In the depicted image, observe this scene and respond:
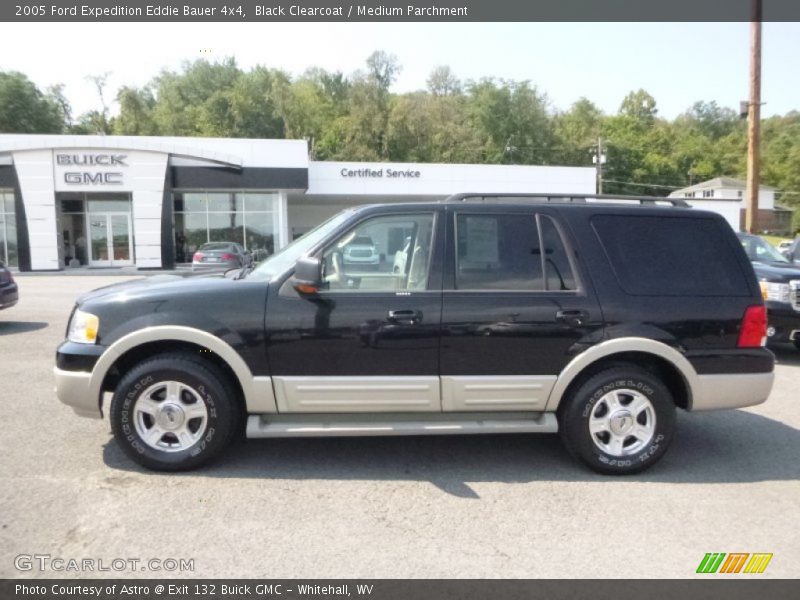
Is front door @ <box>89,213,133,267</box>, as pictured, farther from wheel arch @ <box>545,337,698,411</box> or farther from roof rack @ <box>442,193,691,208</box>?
wheel arch @ <box>545,337,698,411</box>

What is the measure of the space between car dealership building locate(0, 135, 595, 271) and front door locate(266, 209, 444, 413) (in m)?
22.7

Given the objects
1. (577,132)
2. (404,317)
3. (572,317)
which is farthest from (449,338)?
(577,132)

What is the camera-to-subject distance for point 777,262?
30.0 ft

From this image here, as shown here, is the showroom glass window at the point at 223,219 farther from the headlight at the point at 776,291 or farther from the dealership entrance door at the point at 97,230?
the headlight at the point at 776,291

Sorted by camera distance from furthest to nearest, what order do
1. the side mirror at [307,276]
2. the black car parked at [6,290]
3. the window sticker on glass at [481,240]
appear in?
the black car parked at [6,290] < the window sticker on glass at [481,240] < the side mirror at [307,276]

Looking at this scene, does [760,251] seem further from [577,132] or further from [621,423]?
[577,132]

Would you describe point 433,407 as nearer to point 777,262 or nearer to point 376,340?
point 376,340

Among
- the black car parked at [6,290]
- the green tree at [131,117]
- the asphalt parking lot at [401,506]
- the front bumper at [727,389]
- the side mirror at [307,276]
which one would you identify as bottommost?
the asphalt parking lot at [401,506]

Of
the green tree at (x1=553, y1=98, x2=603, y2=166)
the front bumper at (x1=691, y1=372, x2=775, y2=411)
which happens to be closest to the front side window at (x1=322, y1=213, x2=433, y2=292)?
the front bumper at (x1=691, y1=372, x2=775, y2=411)

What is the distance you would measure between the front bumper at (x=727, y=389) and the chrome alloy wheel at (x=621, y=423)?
1.29ft

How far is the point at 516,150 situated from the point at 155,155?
4809cm

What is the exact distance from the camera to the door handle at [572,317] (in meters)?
4.17

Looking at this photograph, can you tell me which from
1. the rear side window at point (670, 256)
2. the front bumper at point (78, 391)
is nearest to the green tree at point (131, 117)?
the front bumper at point (78, 391)

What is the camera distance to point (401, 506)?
12.2ft
